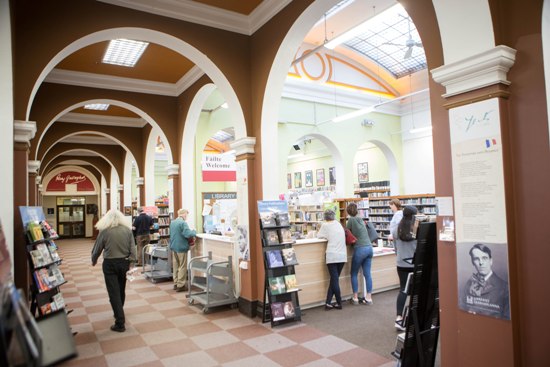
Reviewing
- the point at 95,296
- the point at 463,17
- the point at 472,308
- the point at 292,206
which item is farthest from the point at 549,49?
the point at 292,206

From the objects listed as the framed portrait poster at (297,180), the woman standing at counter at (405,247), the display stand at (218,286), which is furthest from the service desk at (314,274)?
the framed portrait poster at (297,180)

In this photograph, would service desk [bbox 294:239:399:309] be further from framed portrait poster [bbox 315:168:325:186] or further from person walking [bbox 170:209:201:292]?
framed portrait poster [bbox 315:168:325:186]

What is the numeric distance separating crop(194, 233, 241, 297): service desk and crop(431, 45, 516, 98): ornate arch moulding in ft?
13.4

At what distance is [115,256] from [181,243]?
6.94 feet

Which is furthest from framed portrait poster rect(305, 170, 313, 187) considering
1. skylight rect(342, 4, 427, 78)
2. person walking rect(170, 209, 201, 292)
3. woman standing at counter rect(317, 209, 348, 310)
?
woman standing at counter rect(317, 209, 348, 310)

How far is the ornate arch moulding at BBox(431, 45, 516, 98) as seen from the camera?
2.63m

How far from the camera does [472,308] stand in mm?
2756

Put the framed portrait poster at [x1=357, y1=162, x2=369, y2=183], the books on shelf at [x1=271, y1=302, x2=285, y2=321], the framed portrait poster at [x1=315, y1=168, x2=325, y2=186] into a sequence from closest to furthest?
the books on shelf at [x1=271, y1=302, x2=285, y2=321]
the framed portrait poster at [x1=357, y1=162, x2=369, y2=183]
the framed portrait poster at [x1=315, y1=168, x2=325, y2=186]

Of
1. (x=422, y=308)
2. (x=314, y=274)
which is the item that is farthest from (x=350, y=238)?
(x=422, y=308)

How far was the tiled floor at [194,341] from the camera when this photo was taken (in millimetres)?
3932

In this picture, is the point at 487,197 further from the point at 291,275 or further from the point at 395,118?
the point at 395,118

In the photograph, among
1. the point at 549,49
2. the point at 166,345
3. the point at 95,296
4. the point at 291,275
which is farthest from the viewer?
the point at 95,296

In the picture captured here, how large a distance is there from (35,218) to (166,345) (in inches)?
81.8

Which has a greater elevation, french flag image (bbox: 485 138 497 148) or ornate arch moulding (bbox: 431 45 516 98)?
ornate arch moulding (bbox: 431 45 516 98)
